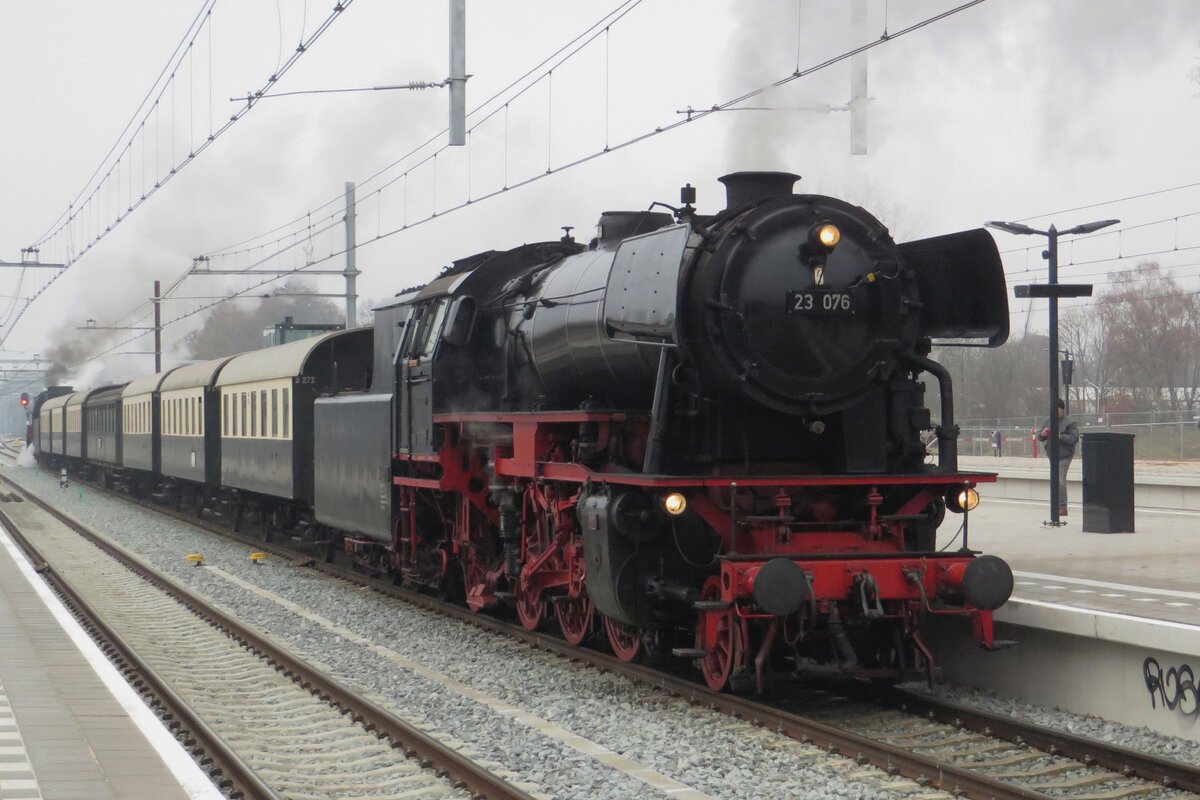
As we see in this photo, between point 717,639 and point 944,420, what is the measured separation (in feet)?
6.81

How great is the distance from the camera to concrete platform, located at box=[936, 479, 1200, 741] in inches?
298

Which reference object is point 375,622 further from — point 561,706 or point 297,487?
point 297,487

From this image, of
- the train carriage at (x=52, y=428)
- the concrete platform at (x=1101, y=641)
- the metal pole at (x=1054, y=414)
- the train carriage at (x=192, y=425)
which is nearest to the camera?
the concrete platform at (x=1101, y=641)

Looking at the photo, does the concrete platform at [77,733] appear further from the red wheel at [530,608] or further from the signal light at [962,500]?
the signal light at [962,500]

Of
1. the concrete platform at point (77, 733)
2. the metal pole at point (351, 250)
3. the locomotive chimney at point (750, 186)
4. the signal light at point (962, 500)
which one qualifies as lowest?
the concrete platform at point (77, 733)

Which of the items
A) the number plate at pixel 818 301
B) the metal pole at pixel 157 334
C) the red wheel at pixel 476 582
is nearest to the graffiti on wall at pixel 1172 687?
the number plate at pixel 818 301

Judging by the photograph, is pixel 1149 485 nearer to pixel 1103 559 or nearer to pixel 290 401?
pixel 1103 559

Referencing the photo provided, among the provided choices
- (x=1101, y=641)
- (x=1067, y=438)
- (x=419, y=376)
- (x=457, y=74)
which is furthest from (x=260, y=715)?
(x=1067, y=438)

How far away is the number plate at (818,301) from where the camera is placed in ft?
26.9

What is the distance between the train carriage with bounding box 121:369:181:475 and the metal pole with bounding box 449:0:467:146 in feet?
59.8

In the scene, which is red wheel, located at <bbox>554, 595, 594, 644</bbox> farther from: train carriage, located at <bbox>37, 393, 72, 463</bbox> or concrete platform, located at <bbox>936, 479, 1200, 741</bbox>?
train carriage, located at <bbox>37, 393, 72, 463</bbox>

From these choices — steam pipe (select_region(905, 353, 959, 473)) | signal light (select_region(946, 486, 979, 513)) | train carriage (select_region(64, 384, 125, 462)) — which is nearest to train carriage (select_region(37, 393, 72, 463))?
train carriage (select_region(64, 384, 125, 462))

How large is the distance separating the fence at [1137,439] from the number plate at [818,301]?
23.7m

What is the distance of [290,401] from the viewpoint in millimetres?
17797
